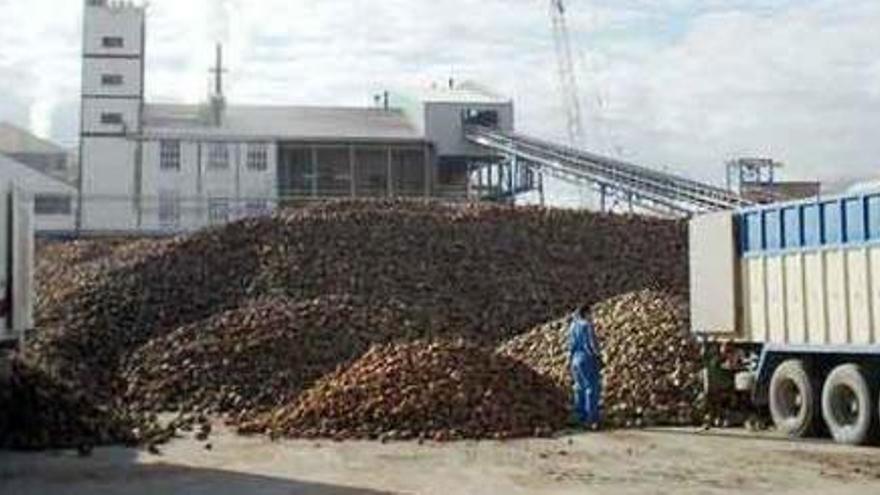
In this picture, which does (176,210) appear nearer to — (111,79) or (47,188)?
(47,188)

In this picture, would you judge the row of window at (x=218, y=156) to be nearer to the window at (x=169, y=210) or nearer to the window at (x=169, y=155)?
the window at (x=169, y=155)

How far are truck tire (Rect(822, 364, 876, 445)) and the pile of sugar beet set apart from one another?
260 cm

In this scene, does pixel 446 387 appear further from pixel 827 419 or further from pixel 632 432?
pixel 827 419

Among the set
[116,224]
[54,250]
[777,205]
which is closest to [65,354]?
[777,205]

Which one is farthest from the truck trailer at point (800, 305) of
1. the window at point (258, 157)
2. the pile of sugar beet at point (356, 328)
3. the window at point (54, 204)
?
the window at point (54, 204)

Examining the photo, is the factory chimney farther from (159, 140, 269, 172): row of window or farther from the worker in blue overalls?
the worker in blue overalls

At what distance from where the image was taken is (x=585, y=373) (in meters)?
17.5

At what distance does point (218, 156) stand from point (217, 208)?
19.2 ft

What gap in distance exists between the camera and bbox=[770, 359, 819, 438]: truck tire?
16.4 meters

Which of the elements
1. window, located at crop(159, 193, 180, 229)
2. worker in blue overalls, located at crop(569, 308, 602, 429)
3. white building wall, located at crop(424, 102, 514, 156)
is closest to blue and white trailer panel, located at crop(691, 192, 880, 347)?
worker in blue overalls, located at crop(569, 308, 602, 429)

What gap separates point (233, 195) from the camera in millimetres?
67938

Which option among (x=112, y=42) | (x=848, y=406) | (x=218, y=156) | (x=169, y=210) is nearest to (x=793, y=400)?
(x=848, y=406)

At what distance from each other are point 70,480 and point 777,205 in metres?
8.89

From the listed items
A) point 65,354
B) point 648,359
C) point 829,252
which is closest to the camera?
point 829,252
